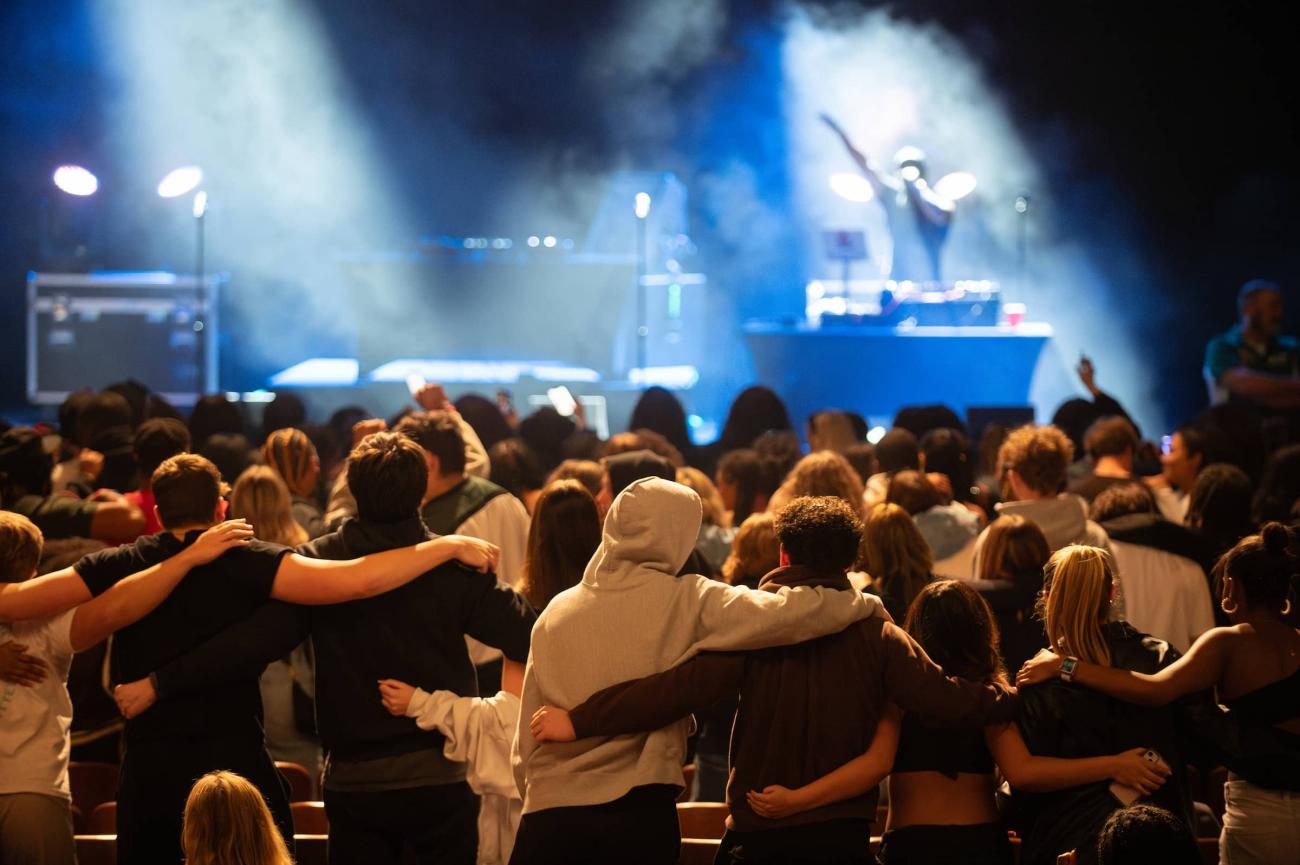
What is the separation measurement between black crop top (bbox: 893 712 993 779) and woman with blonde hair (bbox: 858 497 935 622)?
0.90 metres

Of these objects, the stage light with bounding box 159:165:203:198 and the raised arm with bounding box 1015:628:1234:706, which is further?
the stage light with bounding box 159:165:203:198

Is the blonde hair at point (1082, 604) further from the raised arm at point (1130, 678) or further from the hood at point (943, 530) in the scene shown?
the hood at point (943, 530)

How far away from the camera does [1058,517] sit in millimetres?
4352

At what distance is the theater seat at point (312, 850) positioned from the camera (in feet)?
10.5

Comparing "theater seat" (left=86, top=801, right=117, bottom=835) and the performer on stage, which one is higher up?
the performer on stage

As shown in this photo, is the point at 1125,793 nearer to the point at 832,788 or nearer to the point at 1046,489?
the point at 832,788

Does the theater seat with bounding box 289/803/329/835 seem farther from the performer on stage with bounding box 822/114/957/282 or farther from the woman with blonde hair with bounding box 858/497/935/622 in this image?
the performer on stage with bounding box 822/114/957/282

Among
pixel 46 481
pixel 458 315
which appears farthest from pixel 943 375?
pixel 46 481

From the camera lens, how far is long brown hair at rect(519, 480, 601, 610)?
11.4 feet

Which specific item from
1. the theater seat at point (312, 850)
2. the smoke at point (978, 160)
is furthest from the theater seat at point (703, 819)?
the smoke at point (978, 160)

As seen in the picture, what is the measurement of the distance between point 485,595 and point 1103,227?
11409 millimetres

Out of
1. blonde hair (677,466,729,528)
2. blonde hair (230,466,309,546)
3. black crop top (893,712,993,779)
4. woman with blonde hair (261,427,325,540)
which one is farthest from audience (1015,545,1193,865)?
woman with blonde hair (261,427,325,540)

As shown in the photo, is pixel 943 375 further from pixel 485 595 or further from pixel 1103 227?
pixel 485 595

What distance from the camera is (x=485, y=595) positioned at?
3.03m
